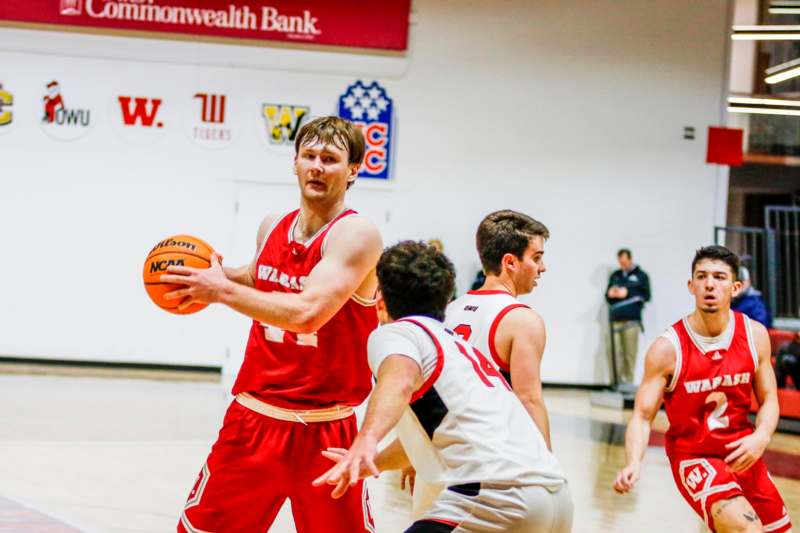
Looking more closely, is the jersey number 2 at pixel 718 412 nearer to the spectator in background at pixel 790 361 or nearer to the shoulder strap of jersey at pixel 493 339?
the shoulder strap of jersey at pixel 493 339

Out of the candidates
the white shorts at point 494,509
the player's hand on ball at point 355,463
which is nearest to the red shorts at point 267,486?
the white shorts at point 494,509

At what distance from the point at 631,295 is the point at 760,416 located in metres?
9.21

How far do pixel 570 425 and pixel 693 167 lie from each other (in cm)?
516

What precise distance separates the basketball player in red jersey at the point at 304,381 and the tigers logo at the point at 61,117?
32.6ft

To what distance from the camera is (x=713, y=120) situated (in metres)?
14.4

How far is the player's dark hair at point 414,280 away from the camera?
112 inches

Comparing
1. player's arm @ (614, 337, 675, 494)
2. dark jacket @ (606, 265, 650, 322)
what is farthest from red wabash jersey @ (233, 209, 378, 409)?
dark jacket @ (606, 265, 650, 322)

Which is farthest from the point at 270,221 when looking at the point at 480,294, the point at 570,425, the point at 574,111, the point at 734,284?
the point at 574,111

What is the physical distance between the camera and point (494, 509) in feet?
8.98

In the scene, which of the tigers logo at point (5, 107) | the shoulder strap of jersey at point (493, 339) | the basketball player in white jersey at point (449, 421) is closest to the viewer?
the basketball player in white jersey at point (449, 421)

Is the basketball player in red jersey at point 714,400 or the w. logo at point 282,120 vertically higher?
the w. logo at point 282,120

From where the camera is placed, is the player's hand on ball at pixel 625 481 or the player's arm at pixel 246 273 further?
the player's hand on ball at pixel 625 481

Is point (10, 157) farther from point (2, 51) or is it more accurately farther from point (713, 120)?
point (713, 120)

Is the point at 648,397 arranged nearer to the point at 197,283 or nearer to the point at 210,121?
the point at 197,283
